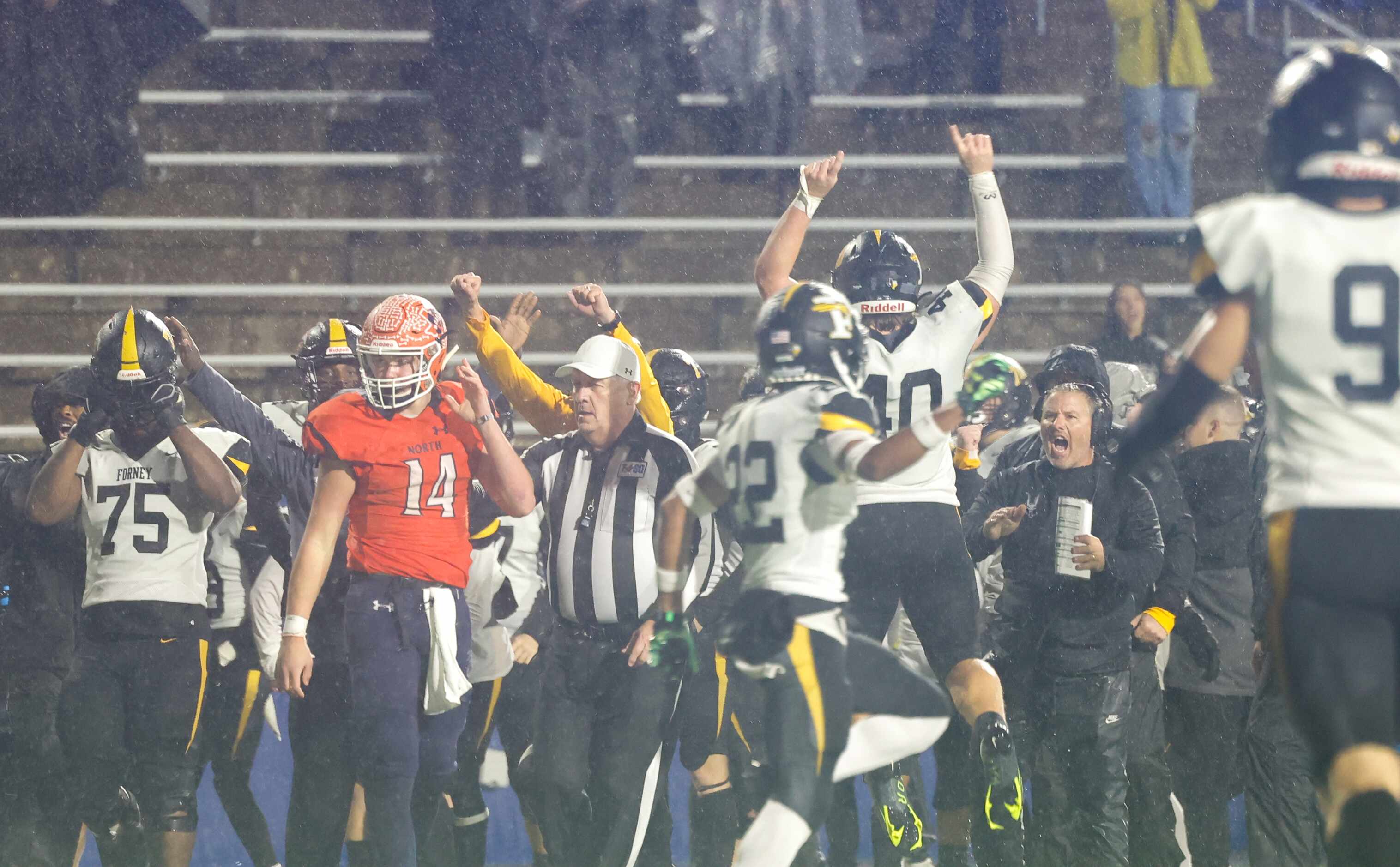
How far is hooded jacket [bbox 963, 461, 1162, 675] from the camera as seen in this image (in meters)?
5.34

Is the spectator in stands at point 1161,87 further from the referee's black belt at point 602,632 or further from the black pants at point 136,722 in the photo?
the black pants at point 136,722

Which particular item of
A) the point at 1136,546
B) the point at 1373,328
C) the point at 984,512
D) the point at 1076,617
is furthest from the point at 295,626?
the point at 1373,328

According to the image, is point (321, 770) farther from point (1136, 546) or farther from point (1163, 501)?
point (1163, 501)

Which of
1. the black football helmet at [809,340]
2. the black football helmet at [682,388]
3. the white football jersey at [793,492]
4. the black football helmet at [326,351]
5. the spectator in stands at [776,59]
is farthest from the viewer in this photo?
the spectator in stands at [776,59]

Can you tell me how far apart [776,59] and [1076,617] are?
5.09m

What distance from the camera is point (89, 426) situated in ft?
17.9

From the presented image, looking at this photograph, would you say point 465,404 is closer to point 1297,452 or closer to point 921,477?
point 921,477

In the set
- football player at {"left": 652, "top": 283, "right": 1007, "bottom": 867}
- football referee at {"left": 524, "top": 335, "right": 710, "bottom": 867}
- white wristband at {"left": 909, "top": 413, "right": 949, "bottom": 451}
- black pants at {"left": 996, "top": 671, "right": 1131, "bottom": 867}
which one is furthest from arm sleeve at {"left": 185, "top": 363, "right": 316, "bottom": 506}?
black pants at {"left": 996, "top": 671, "right": 1131, "bottom": 867}

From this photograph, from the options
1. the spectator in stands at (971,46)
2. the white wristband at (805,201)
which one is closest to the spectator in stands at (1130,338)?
the spectator in stands at (971,46)

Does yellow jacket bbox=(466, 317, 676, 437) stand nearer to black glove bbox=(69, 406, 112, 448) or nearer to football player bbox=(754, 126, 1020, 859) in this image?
football player bbox=(754, 126, 1020, 859)

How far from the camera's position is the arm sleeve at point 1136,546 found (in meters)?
5.32

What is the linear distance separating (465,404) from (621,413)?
568 mm

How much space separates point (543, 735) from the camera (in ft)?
16.9

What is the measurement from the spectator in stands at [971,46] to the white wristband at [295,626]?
262 inches
